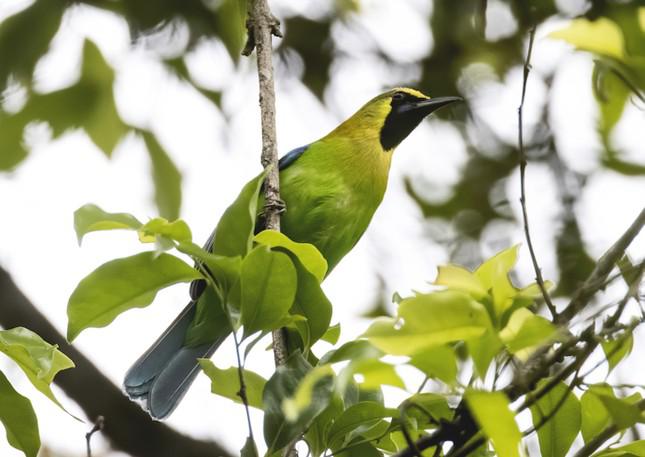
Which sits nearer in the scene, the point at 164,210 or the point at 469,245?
the point at 164,210

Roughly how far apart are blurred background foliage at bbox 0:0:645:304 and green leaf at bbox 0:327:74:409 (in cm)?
100

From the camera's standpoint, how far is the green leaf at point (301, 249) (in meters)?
1.82

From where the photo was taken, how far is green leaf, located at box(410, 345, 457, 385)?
4.75ft

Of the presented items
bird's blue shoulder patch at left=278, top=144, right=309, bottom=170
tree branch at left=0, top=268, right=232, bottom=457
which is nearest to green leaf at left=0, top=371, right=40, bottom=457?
tree branch at left=0, top=268, right=232, bottom=457

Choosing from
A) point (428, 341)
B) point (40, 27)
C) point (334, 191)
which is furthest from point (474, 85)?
point (428, 341)

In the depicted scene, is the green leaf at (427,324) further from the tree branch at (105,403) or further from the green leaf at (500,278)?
the tree branch at (105,403)

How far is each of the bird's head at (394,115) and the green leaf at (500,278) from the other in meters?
2.83

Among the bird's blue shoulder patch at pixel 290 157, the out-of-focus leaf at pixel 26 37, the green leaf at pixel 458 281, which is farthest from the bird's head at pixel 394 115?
the green leaf at pixel 458 281

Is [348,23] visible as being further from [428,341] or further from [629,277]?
[428,341]

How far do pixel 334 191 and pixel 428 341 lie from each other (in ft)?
8.16

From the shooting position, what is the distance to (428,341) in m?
1.34

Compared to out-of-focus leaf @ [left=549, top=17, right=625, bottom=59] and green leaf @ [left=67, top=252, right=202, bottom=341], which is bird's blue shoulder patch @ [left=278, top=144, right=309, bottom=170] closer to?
green leaf @ [left=67, top=252, right=202, bottom=341]

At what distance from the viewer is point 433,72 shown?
14.9ft

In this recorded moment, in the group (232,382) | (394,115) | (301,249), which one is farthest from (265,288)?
(394,115)
